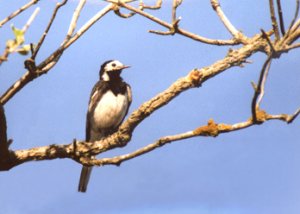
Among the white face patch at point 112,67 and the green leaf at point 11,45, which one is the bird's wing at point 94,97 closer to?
the white face patch at point 112,67

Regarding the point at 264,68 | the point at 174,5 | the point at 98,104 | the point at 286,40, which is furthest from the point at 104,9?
the point at 98,104

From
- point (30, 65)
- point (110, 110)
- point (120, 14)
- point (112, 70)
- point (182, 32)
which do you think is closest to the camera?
point (30, 65)

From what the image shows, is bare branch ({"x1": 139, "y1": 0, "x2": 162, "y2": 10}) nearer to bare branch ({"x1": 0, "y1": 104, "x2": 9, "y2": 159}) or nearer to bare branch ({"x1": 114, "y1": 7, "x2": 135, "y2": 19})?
bare branch ({"x1": 114, "y1": 7, "x2": 135, "y2": 19})

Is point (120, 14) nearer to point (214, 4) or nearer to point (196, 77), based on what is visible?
point (214, 4)

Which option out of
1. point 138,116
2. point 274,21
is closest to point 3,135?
point 138,116

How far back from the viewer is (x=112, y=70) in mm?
8203

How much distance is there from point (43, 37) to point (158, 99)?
3.34ft

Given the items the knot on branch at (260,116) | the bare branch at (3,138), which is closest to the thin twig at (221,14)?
the knot on branch at (260,116)

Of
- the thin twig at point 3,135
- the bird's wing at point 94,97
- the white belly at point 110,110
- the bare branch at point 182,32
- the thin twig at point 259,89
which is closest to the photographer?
the thin twig at point 259,89

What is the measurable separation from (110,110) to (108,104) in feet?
0.28

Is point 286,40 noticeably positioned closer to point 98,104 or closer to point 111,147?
point 111,147

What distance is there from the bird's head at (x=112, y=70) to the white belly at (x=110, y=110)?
0.48 metres

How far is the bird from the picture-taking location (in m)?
7.68

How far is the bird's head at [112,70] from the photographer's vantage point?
8172 millimetres
